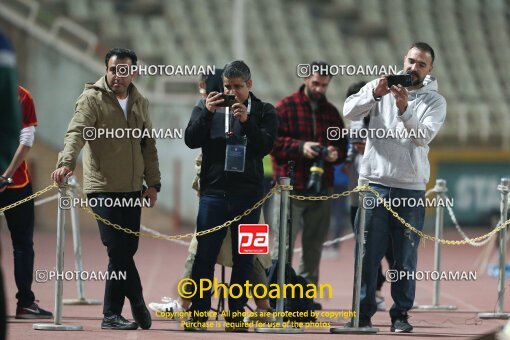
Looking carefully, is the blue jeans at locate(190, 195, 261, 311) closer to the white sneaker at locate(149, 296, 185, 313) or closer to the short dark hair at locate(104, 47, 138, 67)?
the white sneaker at locate(149, 296, 185, 313)

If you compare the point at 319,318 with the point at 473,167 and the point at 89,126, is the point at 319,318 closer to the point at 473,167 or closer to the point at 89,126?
the point at 89,126

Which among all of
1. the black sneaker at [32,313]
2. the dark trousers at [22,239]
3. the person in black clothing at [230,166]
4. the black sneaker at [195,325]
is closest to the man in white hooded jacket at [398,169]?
the person in black clothing at [230,166]

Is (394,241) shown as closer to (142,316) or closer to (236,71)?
(236,71)

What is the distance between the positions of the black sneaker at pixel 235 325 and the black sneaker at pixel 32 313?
160 centimetres

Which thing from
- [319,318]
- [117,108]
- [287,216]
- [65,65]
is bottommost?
[319,318]

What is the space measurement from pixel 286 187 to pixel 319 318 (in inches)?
59.1

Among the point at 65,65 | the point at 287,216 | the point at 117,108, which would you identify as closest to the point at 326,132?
the point at 287,216

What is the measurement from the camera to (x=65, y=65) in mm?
23312

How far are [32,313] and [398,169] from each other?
3209mm

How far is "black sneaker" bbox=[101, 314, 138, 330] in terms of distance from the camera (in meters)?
10.4

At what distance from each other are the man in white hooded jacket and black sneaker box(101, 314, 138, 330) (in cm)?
177

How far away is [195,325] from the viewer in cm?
1043

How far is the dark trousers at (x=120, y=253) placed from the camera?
33.9ft

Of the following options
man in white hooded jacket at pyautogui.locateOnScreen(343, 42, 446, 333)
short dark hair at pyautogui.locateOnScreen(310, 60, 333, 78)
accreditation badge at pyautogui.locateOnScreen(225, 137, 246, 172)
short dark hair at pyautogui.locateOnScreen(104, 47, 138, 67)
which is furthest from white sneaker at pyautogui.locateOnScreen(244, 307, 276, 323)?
short dark hair at pyautogui.locateOnScreen(310, 60, 333, 78)
